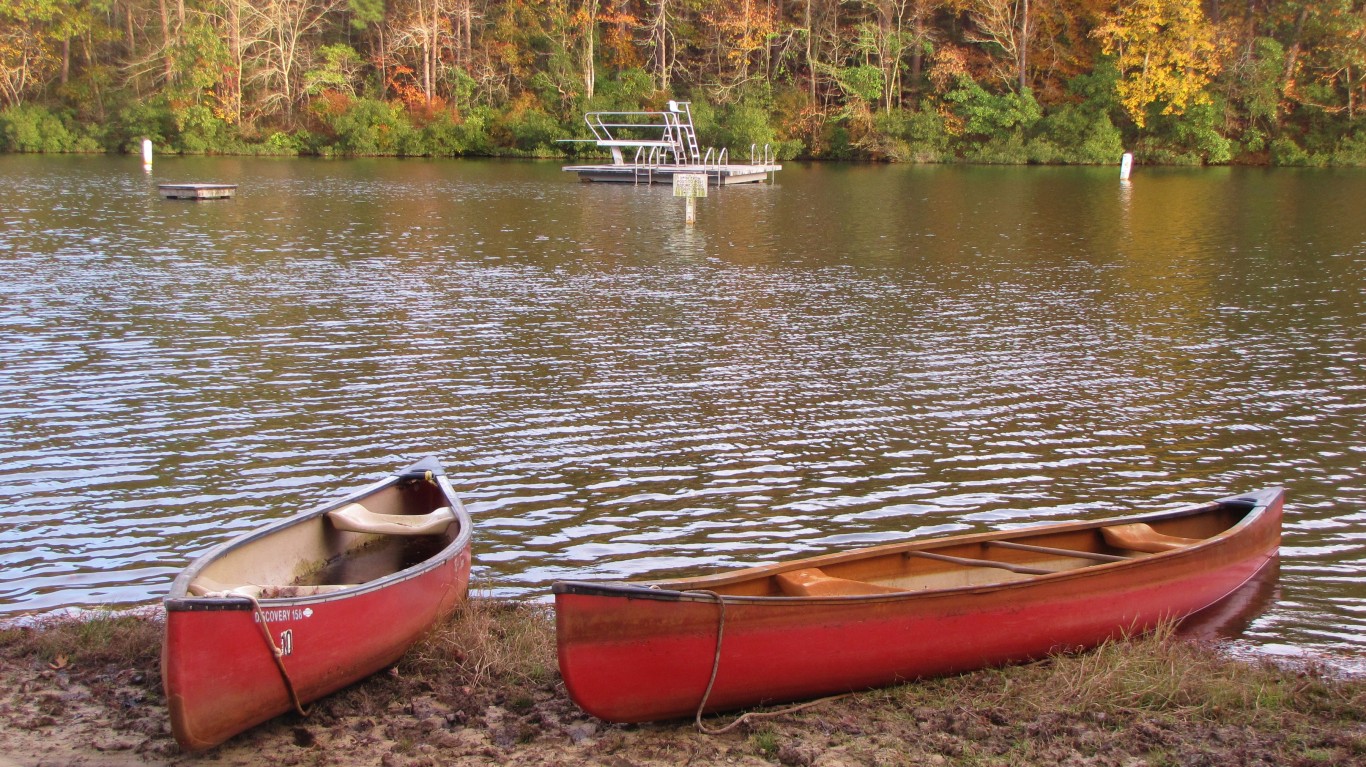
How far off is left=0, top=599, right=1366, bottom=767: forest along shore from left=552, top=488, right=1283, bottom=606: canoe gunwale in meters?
0.59

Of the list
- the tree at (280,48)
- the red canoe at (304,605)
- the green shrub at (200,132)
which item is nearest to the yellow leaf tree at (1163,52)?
the tree at (280,48)

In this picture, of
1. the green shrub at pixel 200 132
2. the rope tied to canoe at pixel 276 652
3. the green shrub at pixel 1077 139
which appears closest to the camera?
the rope tied to canoe at pixel 276 652

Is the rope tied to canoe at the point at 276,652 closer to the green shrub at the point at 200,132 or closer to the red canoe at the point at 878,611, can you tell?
the red canoe at the point at 878,611

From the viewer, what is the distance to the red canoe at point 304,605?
621 centimetres

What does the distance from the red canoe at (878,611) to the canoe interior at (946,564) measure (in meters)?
0.01

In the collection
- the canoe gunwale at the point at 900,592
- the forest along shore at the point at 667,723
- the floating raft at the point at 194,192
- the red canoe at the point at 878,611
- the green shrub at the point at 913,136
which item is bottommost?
the forest along shore at the point at 667,723

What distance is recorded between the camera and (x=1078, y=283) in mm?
24297

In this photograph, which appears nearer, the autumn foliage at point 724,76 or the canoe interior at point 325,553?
the canoe interior at point 325,553

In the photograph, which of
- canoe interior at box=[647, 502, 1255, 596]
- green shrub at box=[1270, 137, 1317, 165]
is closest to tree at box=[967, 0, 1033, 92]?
green shrub at box=[1270, 137, 1317, 165]

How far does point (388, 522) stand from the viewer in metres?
8.38

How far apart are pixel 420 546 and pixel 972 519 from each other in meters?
5.35

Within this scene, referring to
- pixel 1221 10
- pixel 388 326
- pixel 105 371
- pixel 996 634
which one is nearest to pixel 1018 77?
pixel 1221 10

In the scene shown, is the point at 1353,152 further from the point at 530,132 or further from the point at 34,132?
the point at 34,132

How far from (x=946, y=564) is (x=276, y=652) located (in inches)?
182
